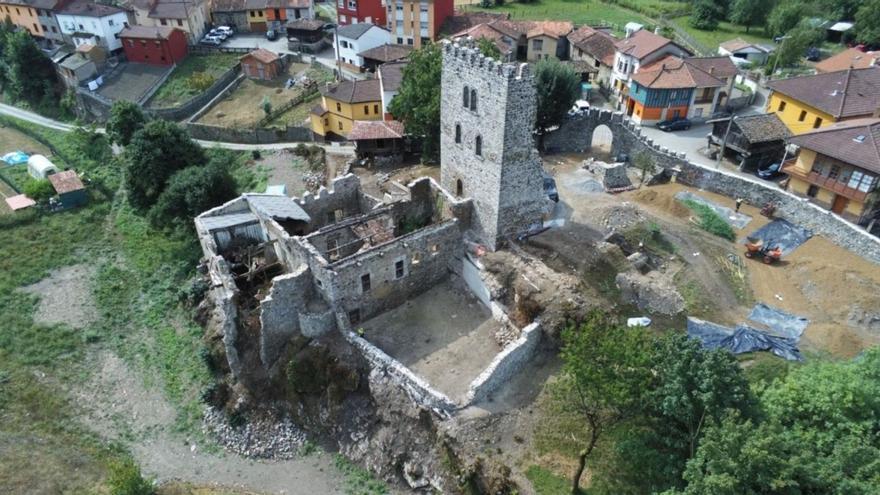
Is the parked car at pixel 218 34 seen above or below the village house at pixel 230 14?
below

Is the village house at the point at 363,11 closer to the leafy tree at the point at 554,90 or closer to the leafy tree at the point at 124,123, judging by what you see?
the leafy tree at the point at 124,123

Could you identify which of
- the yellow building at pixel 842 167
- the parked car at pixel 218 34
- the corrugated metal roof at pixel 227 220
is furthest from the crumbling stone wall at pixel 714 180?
the parked car at pixel 218 34

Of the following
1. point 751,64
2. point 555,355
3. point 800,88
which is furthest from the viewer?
point 751,64

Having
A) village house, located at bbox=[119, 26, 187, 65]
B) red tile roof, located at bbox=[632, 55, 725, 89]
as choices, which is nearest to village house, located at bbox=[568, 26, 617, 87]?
red tile roof, located at bbox=[632, 55, 725, 89]

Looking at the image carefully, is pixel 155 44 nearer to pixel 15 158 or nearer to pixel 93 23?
pixel 93 23

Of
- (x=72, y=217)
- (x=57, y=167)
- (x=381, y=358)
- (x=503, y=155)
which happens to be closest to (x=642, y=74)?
(x=503, y=155)

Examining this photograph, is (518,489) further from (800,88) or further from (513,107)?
(800,88)

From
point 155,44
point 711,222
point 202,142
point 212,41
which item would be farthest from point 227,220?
point 212,41
